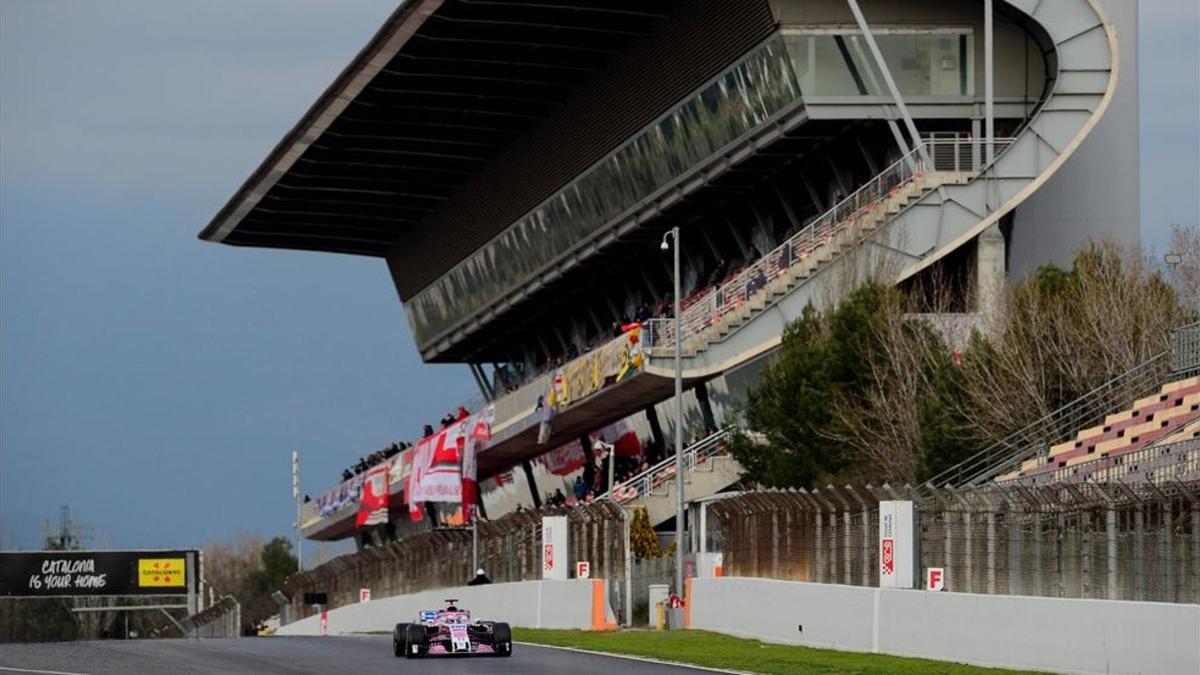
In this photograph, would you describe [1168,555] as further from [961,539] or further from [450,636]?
[450,636]

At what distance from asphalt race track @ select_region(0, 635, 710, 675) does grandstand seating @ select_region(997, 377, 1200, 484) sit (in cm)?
1284

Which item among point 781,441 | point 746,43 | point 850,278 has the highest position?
point 746,43

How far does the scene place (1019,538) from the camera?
114 feet

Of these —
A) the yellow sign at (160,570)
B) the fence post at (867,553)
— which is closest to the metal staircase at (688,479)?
the fence post at (867,553)

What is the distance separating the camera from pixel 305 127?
9212cm

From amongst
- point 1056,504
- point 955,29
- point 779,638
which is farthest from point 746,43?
point 1056,504

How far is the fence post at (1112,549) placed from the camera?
3156 centimetres

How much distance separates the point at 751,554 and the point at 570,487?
4390cm

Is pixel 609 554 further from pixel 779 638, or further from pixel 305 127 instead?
pixel 305 127

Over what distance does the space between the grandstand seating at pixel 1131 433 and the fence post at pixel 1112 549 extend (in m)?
14.2

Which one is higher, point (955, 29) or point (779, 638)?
point (955, 29)

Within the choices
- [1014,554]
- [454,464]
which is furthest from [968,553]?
[454,464]

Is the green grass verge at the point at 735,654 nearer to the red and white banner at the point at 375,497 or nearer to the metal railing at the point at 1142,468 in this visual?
→ the metal railing at the point at 1142,468

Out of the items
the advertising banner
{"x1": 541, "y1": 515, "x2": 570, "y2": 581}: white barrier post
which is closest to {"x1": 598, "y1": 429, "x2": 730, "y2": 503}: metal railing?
{"x1": 541, "y1": 515, "x2": 570, "y2": 581}: white barrier post
